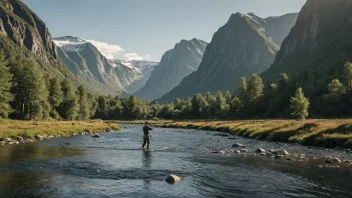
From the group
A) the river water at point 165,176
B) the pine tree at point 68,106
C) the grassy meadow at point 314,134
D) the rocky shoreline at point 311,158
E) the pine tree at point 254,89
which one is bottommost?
the river water at point 165,176

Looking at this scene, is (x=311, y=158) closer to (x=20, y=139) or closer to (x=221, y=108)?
(x=20, y=139)

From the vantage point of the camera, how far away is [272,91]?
160 meters

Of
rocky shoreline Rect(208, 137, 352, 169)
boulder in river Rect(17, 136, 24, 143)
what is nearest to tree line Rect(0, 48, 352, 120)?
boulder in river Rect(17, 136, 24, 143)

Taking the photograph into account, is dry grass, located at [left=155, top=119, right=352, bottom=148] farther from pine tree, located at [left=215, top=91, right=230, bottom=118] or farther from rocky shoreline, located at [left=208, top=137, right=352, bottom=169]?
pine tree, located at [left=215, top=91, right=230, bottom=118]

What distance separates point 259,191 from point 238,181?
Answer: 297 cm

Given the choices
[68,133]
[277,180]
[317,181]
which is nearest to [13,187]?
[277,180]

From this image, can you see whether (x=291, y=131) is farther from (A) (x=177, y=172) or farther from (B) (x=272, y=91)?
(B) (x=272, y=91)

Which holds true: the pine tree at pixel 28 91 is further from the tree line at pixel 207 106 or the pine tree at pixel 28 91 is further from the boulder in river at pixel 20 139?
the boulder in river at pixel 20 139

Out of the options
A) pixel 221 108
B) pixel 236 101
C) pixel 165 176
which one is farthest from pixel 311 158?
pixel 221 108


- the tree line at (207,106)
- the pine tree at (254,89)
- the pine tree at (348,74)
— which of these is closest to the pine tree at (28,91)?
the tree line at (207,106)

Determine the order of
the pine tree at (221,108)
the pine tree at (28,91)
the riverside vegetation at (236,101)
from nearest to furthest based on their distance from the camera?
the riverside vegetation at (236,101) < the pine tree at (28,91) < the pine tree at (221,108)

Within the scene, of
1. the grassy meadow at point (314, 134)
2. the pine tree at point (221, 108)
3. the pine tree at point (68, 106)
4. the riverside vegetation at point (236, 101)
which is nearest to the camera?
the grassy meadow at point (314, 134)

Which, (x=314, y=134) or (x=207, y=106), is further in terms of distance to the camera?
(x=207, y=106)

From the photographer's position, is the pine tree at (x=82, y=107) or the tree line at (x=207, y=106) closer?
the tree line at (x=207, y=106)
